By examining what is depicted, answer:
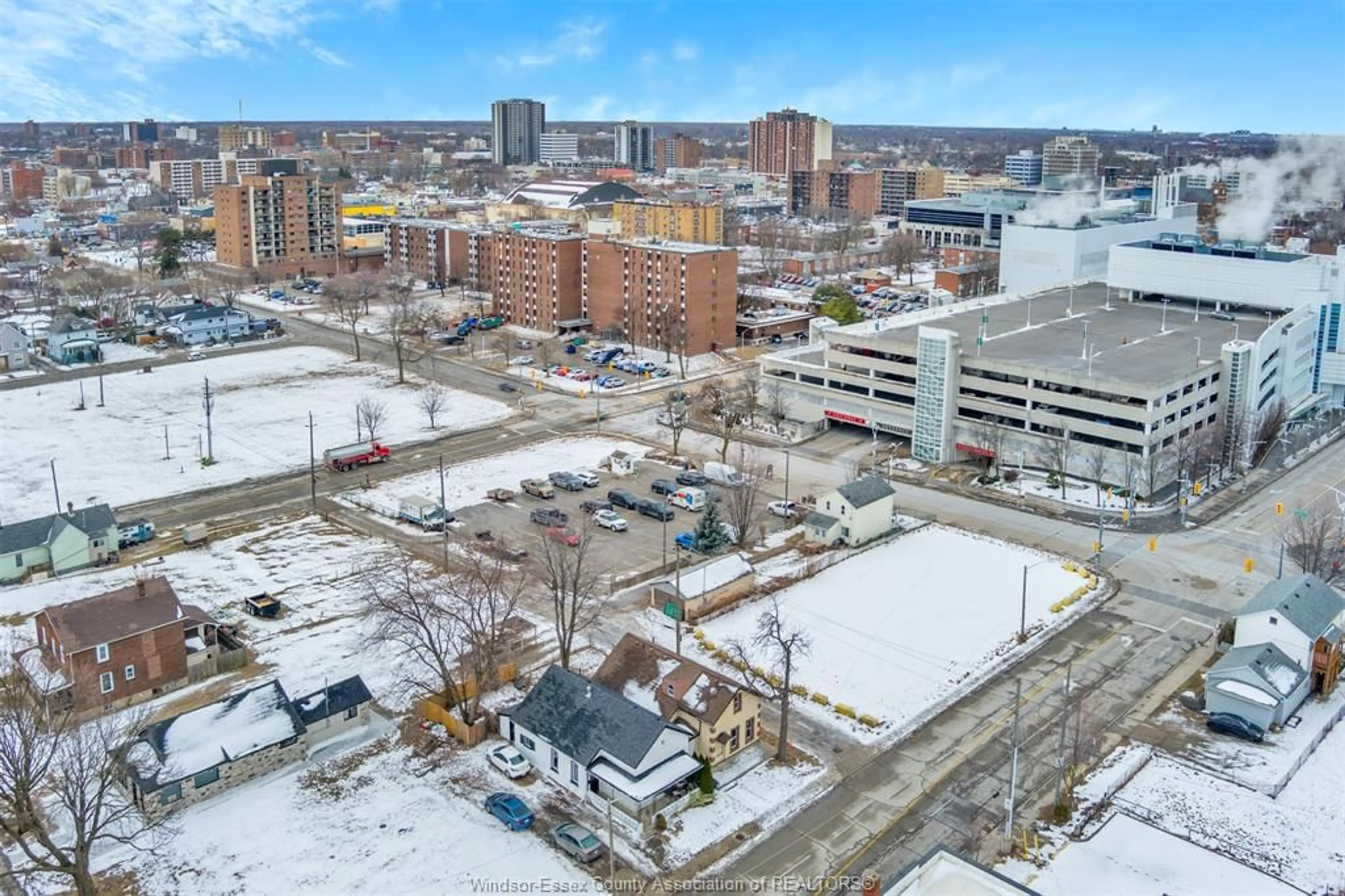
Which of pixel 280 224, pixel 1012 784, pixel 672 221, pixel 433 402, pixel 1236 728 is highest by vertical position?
pixel 672 221

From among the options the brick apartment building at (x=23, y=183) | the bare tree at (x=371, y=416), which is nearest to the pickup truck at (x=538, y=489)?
the bare tree at (x=371, y=416)

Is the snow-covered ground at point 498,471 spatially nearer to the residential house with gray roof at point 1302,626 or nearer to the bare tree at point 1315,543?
the residential house with gray roof at point 1302,626

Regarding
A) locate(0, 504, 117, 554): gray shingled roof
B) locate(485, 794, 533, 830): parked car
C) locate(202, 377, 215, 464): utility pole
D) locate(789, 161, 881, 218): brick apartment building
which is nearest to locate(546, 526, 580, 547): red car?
locate(485, 794, 533, 830): parked car

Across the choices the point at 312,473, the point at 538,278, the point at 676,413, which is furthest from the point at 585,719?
the point at 538,278

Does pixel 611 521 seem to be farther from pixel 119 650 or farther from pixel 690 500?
pixel 119 650

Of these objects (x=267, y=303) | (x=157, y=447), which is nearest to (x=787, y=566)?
(x=157, y=447)

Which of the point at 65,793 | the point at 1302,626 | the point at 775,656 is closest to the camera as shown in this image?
the point at 65,793
